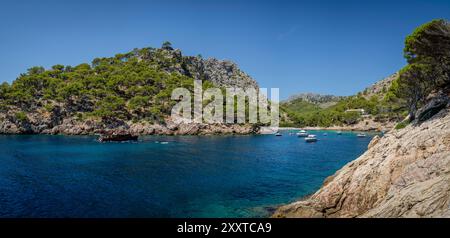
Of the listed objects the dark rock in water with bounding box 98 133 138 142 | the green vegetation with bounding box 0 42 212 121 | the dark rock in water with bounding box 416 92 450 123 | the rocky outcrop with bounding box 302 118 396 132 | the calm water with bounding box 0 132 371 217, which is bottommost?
the calm water with bounding box 0 132 371 217

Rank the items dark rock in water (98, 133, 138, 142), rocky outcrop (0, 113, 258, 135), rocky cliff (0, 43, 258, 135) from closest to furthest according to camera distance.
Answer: dark rock in water (98, 133, 138, 142) → rocky outcrop (0, 113, 258, 135) → rocky cliff (0, 43, 258, 135)

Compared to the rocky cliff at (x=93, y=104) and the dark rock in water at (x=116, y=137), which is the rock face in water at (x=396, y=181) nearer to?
the dark rock in water at (x=116, y=137)

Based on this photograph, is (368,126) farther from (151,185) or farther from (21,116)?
(21,116)

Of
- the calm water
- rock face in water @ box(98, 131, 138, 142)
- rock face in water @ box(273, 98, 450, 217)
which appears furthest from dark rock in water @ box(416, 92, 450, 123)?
rock face in water @ box(98, 131, 138, 142)

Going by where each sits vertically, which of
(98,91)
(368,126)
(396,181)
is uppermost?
(98,91)

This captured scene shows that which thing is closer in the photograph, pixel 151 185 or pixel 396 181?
pixel 396 181

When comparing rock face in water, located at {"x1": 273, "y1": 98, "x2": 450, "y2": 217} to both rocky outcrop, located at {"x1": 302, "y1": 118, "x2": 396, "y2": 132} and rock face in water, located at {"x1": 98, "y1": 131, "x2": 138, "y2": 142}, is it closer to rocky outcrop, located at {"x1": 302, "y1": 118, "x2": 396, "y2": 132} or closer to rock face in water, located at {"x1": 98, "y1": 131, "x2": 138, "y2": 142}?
rock face in water, located at {"x1": 98, "y1": 131, "x2": 138, "y2": 142}

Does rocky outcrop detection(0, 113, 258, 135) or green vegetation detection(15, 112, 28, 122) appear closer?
rocky outcrop detection(0, 113, 258, 135)

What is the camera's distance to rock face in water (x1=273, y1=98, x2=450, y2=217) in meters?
15.6

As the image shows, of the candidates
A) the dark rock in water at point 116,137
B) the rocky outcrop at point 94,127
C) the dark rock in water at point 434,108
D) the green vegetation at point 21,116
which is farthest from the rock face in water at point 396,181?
the green vegetation at point 21,116

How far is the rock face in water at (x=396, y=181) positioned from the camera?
15.6m

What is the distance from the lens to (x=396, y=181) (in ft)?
65.3

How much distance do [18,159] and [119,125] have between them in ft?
248

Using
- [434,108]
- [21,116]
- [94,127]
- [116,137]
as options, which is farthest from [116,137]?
[434,108]
